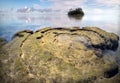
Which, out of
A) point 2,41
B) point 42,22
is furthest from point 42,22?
point 2,41

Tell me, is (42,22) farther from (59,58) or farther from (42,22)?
(59,58)

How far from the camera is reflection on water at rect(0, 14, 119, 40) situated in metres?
2.42

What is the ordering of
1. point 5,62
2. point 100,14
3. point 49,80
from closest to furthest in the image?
1. point 49,80
2. point 5,62
3. point 100,14

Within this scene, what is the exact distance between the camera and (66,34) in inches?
93.2

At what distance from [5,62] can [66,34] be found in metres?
0.64

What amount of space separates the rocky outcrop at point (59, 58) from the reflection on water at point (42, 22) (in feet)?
0.22

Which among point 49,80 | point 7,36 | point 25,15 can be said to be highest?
point 25,15

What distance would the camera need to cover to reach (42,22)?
248cm

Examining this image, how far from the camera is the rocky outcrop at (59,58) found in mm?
2193

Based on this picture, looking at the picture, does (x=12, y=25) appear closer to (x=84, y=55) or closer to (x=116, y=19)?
(x=84, y=55)

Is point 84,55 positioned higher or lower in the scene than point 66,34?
lower

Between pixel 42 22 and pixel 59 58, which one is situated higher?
pixel 42 22

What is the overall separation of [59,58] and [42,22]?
46 centimetres

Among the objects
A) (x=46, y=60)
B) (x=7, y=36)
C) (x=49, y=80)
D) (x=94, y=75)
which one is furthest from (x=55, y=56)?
(x=7, y=36)
